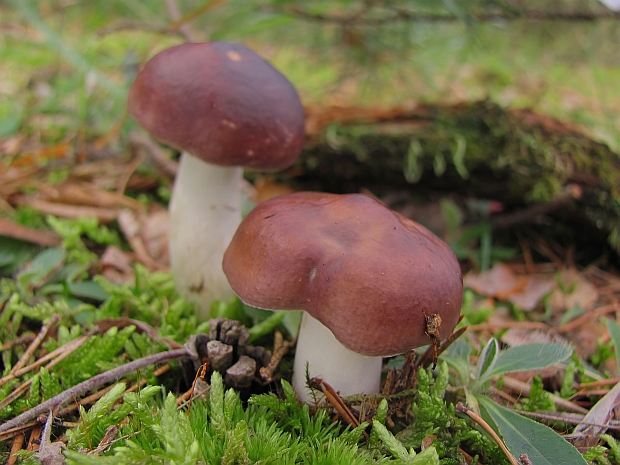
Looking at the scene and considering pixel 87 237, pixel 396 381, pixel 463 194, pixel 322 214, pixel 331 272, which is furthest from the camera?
pixel 463 194

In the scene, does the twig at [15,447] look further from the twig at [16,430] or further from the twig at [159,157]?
the twig at [159,157]

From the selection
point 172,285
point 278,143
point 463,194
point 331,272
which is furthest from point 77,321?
point 463,194

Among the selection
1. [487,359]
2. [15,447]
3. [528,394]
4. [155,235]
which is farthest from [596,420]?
[155,235]

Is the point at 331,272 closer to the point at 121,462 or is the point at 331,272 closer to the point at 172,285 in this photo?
the point at 121,462

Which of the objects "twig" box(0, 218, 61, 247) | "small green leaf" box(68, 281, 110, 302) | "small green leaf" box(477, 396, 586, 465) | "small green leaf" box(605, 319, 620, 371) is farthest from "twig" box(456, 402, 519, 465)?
"twig" box(0, 218, 61, 247)

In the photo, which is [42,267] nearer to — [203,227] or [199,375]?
[203,227]

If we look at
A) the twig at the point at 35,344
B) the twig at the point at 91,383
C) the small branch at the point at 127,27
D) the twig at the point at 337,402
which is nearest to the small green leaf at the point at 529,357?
the twig at the point at 337,402

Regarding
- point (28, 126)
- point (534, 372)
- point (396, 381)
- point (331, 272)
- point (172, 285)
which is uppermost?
point (331, 272)
